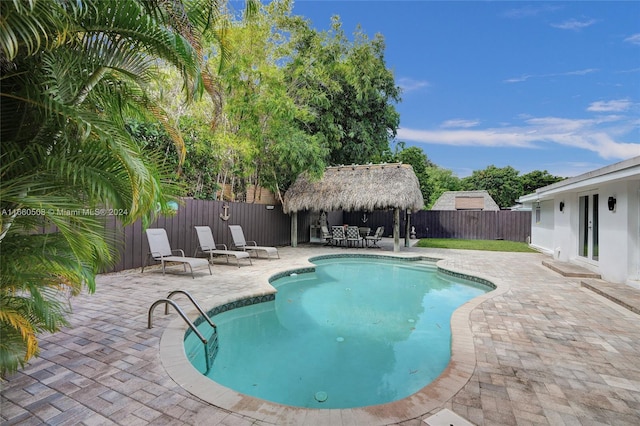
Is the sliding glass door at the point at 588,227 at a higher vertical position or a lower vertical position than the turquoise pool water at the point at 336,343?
higher

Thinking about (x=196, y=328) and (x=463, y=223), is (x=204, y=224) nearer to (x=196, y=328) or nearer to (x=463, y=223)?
(x=196, y=328)

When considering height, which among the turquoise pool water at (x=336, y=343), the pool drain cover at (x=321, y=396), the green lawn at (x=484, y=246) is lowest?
the pool drain cover at (x=321, y=396)

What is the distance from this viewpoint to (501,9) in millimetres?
15539

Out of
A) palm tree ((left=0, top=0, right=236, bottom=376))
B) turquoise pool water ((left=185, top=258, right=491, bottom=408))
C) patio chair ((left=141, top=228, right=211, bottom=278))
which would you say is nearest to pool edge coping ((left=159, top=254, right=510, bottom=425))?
turquoise pool water ((left=185, top=258, right=491, bottom=408))

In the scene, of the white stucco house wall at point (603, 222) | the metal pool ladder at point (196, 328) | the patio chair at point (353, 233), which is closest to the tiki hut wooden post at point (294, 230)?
the patio chair at point (353, 233)

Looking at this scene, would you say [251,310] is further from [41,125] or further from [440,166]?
[440,166]

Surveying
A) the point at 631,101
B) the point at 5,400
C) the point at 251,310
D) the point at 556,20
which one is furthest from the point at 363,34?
the point at 631,101

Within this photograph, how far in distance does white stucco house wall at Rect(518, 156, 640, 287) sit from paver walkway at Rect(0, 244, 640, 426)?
64.3 inches

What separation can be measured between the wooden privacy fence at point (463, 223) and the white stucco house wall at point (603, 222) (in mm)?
9093

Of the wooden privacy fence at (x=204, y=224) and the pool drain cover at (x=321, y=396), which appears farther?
the wooden privacy fence at (x=204, y=224)

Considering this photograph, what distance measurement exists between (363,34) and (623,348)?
63.9ft

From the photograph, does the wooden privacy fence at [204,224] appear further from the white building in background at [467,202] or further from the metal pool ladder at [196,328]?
the white building in background at [467,202]

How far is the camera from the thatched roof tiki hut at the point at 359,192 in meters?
13.9

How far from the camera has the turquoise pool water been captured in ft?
11.9
